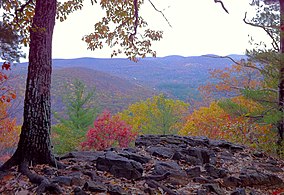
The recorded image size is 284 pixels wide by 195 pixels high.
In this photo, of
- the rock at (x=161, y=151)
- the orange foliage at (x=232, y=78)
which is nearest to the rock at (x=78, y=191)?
the rock at (x=161, y=151)

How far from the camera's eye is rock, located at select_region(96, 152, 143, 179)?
16.7 ft

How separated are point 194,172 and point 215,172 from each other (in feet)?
1.61

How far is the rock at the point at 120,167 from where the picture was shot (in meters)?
5.10

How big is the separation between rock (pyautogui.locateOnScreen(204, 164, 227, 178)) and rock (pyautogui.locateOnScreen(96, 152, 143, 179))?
1.44 metres

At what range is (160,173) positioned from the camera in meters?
5.35

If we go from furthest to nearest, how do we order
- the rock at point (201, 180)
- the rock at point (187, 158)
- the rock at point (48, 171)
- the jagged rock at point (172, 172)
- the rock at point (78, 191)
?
the rock at point (187, 158)
the rock at point (201, 180)
the jagged rock at point (172, 172)
the rock at point (48, 171)
the rock at point (78, 191)

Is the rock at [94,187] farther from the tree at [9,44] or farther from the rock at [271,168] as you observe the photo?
the rock at [271,168]

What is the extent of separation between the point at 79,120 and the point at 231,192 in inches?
775

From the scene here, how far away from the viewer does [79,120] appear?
23.9 meters

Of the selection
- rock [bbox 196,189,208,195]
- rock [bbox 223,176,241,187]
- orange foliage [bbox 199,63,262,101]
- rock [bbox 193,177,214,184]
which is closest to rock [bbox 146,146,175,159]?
rock [bbox 193,177,214,184]

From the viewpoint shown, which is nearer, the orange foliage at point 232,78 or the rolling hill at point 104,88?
the orange foliage at point 232,78

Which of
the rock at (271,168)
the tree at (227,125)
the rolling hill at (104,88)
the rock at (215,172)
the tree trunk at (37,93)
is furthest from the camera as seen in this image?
the rolling hill at (104,88)

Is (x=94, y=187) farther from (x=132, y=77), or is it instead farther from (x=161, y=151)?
(x=132, y=77)

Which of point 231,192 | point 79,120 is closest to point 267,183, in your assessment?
point 231,192
